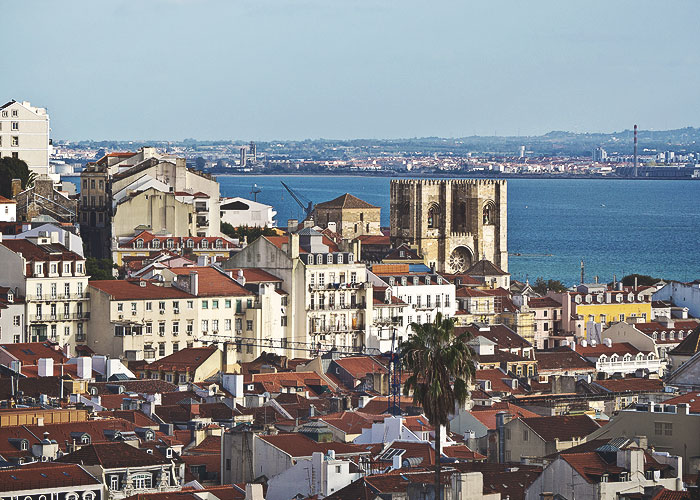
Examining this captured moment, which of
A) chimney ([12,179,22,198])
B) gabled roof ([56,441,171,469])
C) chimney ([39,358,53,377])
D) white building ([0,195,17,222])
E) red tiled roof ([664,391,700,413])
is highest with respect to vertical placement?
chimney ([12,179,22,198])

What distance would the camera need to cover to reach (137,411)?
53562mm

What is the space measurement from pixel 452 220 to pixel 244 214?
550 inches

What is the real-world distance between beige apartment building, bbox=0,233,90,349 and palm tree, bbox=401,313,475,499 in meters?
39.5

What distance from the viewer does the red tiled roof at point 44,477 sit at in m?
37.0

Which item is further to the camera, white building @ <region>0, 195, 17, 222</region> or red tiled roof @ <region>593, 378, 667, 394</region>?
white building @ <region>0, 195, 17, 222</region>

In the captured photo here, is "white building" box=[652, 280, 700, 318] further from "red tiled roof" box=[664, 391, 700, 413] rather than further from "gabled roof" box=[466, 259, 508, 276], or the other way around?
"red tiled roof" box=[664, 391, 700, 413]

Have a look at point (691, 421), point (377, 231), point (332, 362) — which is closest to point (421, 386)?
point (691, 421)

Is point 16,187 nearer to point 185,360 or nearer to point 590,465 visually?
point 185,360

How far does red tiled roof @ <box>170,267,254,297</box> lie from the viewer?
80.5 meters

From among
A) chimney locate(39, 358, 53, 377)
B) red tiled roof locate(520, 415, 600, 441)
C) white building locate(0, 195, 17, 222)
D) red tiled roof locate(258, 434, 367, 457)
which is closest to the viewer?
red tiled roof locate(258, 434, 367, 457)

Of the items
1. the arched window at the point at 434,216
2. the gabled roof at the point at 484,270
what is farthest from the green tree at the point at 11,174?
the arched window at the point at 434,216

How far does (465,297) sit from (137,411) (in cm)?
4553

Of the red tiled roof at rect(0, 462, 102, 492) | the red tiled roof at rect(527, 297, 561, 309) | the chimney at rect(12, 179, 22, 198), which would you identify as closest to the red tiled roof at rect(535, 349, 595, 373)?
the red tiled roof at rect(527, 297, 561, 309)

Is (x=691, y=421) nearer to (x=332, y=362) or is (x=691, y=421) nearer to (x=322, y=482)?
Result: (x=322, y=482)
